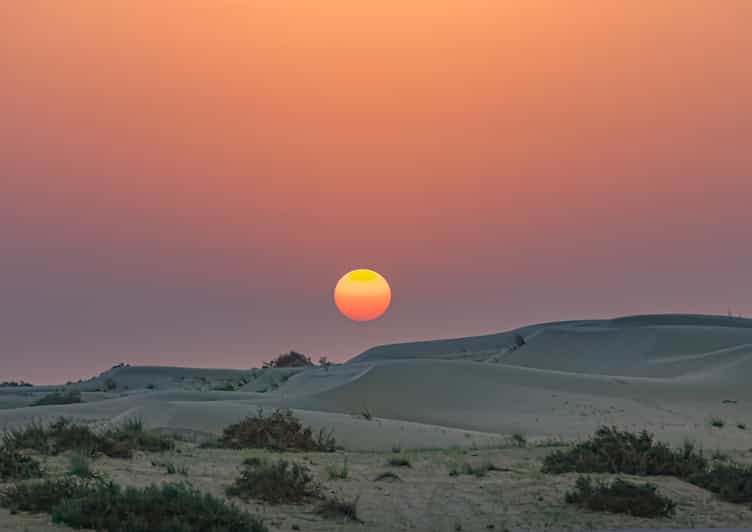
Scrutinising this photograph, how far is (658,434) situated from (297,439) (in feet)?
29.2

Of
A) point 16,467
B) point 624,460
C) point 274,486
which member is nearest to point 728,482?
point 624,460

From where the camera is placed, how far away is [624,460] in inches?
835

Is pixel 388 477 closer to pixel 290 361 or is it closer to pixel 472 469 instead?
pixel 472 469

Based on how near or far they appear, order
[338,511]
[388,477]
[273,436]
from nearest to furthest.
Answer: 1. [338,511]
2. [388,477]
3. [273,436]

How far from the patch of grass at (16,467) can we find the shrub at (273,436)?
6.63 m

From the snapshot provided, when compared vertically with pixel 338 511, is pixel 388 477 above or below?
above

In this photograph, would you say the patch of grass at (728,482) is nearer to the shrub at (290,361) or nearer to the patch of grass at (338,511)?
the patch of grass at (338,511)

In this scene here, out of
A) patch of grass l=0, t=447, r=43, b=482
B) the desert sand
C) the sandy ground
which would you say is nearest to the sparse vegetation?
the sandy ground

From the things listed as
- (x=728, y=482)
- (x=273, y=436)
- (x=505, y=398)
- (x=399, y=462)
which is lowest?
(x=728, y=482)

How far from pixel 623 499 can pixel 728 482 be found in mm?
2547

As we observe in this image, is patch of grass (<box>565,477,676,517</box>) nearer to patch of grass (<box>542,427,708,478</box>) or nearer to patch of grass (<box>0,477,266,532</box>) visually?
patch of grass (<box>542,427,708,478</box>)

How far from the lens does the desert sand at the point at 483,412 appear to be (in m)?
18.4

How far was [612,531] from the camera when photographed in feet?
54.6

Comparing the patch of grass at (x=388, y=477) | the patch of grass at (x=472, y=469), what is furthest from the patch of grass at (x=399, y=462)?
the patch of grass at (x=388, y=477)
